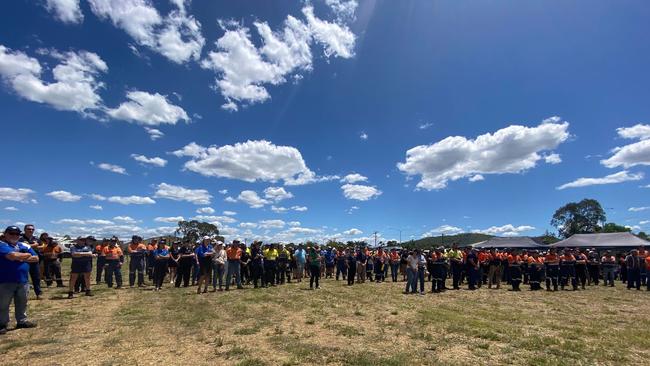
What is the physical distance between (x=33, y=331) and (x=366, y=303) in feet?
26.8

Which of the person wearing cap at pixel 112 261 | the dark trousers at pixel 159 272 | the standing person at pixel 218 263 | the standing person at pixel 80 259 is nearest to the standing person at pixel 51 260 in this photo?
the person wearing cap at pixel 112 261

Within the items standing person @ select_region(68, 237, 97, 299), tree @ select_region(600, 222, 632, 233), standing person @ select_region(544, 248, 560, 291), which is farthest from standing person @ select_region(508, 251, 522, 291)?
tree @ select_region(600, 222, 632, 233)

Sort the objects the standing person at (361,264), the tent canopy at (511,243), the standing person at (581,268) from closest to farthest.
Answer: the standing person at (581,268)
the standing person at (361,264)
the tent canopy at (511,243)

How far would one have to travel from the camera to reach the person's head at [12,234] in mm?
7875

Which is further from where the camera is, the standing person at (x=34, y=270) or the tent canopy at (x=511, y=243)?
the tent canopy at (x=511, y=243)

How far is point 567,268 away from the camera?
60.8 ft

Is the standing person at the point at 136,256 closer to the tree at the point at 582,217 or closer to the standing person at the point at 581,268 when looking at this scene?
the standing person at the point at 581,268

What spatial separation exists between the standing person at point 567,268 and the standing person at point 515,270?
72.1 inches

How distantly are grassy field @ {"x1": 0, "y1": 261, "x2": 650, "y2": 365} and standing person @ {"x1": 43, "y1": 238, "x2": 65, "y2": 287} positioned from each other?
267 centimetres

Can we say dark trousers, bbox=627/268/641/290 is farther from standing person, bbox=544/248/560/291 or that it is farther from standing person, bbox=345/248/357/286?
standing person, bbox=345/248/357/286

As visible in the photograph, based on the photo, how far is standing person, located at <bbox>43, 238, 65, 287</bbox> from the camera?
14.8 m

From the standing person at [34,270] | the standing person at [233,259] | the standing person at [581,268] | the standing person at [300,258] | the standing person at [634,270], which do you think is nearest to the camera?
the standing person at [34,270]

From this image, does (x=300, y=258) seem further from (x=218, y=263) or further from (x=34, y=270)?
(x=34, y=270)

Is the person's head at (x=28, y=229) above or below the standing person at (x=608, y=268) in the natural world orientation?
above
